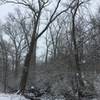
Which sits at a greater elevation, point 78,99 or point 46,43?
point 46,43

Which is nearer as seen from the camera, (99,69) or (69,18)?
(99,69)

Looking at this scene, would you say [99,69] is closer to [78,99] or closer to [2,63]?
[78,99]

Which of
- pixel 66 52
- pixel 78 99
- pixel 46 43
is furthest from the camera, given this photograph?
pixel 46 43

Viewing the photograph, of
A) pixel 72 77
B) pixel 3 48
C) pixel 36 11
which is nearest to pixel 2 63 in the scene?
pixel 3 48

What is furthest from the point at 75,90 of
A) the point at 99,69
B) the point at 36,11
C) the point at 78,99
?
the point at 36,11

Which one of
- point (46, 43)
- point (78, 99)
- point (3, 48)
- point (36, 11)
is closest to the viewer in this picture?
point (78, 99)

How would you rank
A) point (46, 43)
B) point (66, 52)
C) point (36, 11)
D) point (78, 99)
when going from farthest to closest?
point (46, 43) < point (36, 11) < point (66, 52) < point (78, 99)

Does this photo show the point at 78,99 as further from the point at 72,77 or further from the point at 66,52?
the point at 66,52

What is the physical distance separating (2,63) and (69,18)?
92.0 feet

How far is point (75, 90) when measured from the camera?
15945 mm

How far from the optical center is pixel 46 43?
46.1 metres

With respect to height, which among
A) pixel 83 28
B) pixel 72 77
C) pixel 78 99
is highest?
pixel 83 28

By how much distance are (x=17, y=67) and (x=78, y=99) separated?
31879mm

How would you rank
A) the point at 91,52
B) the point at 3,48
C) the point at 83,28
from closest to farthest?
the point at 91,52, the point at 83,28, the point at 3,48
